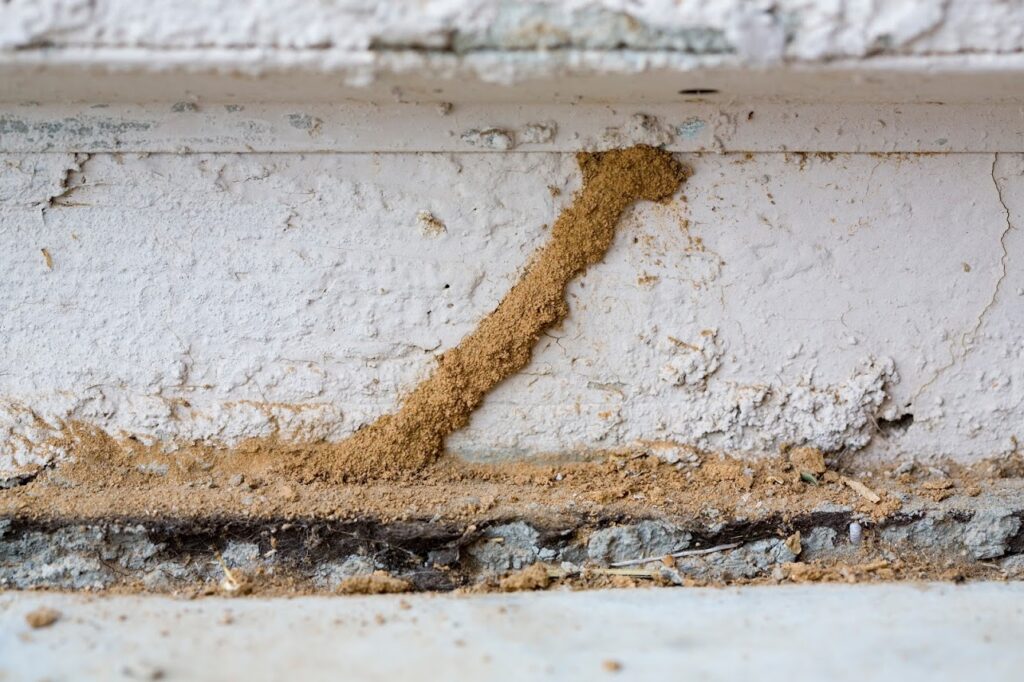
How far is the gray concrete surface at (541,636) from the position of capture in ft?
5.00

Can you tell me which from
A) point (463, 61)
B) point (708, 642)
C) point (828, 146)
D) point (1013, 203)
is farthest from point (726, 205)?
point (708, 642)

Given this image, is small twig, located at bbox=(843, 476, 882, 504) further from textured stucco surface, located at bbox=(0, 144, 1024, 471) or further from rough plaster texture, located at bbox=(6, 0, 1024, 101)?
rough plaster texture, located at bbox=(6, 0, 1024, 101)

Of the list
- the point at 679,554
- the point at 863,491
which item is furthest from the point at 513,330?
the point at 863,491

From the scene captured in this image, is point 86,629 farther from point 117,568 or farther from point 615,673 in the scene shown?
point 615,673

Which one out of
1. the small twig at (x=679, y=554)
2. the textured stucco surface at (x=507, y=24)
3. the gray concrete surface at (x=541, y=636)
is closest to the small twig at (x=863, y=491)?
the gray concrete surface at (x=541, y=636)

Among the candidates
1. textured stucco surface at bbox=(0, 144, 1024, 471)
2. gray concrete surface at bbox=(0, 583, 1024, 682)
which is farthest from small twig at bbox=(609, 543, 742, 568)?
textured stucco surface at bbox=(0, 144, 1024, 471)

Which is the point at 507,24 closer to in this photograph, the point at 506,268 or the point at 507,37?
the point at 507,37

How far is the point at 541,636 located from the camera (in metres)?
1.63

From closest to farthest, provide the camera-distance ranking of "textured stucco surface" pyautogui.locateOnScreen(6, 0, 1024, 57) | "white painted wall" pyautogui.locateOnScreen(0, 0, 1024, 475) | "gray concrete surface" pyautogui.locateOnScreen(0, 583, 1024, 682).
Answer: "textured stucco surface" pyautogui.locateOnScreen(6, 0, 1024, 57) < "gray concrete surface" pyautogui.locateOnScreen(0, 583, 1024, 682) < "white painted wall" pyautogui.locateOnScreen(0, 0, 1024, 475)

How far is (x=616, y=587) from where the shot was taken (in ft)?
6.21

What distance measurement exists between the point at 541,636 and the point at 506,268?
0.83 metres

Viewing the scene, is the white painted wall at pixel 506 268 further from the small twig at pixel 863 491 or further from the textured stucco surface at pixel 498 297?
the small twig at pixel 863 491

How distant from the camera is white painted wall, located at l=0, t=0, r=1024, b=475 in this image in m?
1.91

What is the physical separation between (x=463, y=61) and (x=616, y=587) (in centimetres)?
115
